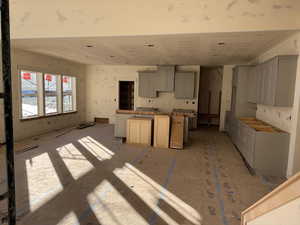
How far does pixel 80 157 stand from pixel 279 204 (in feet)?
13.8

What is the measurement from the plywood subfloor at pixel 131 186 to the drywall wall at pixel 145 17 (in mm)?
2728

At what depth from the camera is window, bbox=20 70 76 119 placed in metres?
5.96

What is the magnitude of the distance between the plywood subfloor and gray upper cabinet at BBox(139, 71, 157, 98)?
3.44 metres

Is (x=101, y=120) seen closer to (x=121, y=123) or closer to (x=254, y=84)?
(x=121, y=123)

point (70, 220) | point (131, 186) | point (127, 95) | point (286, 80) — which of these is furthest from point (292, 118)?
point (127, 95)

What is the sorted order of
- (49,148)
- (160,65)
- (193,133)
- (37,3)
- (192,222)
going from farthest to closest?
(160,65) < (193,133) < (49,148) < (37,3) < (192,222)

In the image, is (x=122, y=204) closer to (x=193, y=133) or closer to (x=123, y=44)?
(x=123, y=44)

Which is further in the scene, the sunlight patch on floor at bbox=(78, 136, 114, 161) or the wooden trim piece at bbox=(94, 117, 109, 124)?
the wooden trim piece at bbox=(94, 117, 109, 124)

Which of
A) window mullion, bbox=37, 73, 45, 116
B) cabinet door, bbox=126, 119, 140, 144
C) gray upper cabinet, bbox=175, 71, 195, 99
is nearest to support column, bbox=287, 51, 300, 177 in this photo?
cabinet door, bbox=126, 119, 140, 144

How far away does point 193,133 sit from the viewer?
7.23 metres

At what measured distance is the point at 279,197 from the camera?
2.95 feet

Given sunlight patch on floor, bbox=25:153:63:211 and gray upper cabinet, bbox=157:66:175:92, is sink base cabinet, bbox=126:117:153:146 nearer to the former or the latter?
sunlight patch on floor, bbox=25:153:63:211

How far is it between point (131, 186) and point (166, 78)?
552cm

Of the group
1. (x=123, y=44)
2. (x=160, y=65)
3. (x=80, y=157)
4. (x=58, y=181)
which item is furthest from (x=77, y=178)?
(x=160, y=65)
